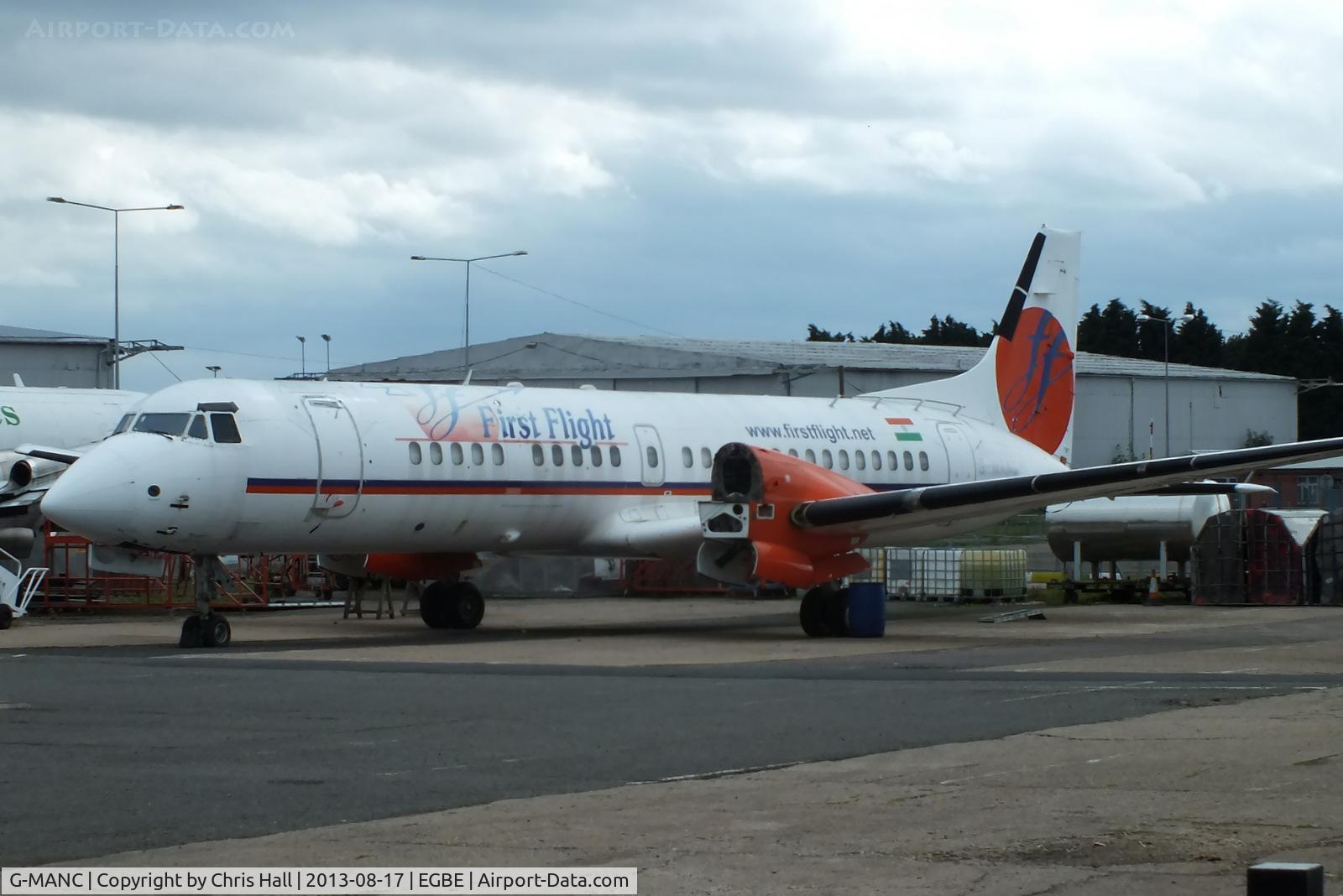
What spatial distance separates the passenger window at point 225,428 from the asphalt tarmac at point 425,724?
103 inches

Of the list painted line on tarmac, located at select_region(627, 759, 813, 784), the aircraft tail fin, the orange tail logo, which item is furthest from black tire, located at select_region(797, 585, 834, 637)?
painted line on tarmac, located at select_region(627, 759, 813, 784)

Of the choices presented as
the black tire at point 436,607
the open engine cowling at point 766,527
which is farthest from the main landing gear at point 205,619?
the open engine cowling at point 766,527

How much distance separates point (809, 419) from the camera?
2628cm

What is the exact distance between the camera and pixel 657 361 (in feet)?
199

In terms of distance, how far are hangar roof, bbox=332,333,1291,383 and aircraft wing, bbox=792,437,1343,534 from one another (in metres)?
35.3

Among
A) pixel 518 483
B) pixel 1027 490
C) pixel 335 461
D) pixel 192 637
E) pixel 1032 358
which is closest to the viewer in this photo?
pixel 192 637

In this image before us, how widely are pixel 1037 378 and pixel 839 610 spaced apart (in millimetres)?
9215

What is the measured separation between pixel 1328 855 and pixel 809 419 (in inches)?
759

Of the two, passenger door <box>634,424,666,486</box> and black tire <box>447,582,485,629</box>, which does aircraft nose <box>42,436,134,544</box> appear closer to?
black tire <box>447,582,485,629</box>

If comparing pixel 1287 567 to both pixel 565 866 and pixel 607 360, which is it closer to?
pixel 565 866

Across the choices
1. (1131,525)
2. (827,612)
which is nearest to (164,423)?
(827,612)

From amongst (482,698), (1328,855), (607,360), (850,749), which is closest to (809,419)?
(482,698)

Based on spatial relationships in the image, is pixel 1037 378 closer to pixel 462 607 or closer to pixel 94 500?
pixel 462 607

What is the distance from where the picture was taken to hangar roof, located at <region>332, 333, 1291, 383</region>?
5950cm
